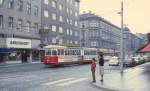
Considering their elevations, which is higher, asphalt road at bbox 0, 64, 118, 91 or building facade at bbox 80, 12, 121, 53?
building facade at bbox 80, 12, 121, 53

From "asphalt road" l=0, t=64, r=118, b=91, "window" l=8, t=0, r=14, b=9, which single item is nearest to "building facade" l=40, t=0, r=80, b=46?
"window" l=8, t=0, r=14, b=9

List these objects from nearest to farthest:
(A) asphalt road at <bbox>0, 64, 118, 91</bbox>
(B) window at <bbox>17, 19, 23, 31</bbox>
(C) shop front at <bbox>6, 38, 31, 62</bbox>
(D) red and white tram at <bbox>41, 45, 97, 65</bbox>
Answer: (A) asphalt road at <bbox>0, 64, 118, 91</bbox> → (D) red and white tram at <bbox>41, 45, 97, 65</bbox> → (C) shop front at <bbox>6, 38, 31, 62</bbox> → (B) window at <bbox>17, 19, 23, 31</bbox>

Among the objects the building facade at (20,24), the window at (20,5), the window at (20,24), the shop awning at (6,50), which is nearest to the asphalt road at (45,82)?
the shop awning at (6,50)

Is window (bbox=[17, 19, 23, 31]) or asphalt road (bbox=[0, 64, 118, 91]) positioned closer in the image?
asphalt road (bbox=[0, 64, 118, 91])

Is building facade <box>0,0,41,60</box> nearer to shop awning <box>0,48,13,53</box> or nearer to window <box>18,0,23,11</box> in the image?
window <box>18,0,23,11</box>

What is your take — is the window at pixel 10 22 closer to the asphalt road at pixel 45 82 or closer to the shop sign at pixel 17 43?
the shop sign at pixel 17 43

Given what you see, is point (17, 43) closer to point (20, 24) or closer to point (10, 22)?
point (10, 22)

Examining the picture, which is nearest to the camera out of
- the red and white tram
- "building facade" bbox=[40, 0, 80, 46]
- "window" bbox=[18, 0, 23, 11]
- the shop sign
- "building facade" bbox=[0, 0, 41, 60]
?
the red and white tram

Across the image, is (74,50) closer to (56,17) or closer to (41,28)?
(41,28)

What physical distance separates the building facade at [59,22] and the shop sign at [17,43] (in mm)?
5669

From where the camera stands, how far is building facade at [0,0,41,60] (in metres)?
46.0

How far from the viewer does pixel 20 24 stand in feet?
167

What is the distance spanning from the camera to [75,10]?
254ft

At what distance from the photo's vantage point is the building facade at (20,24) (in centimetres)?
4603
